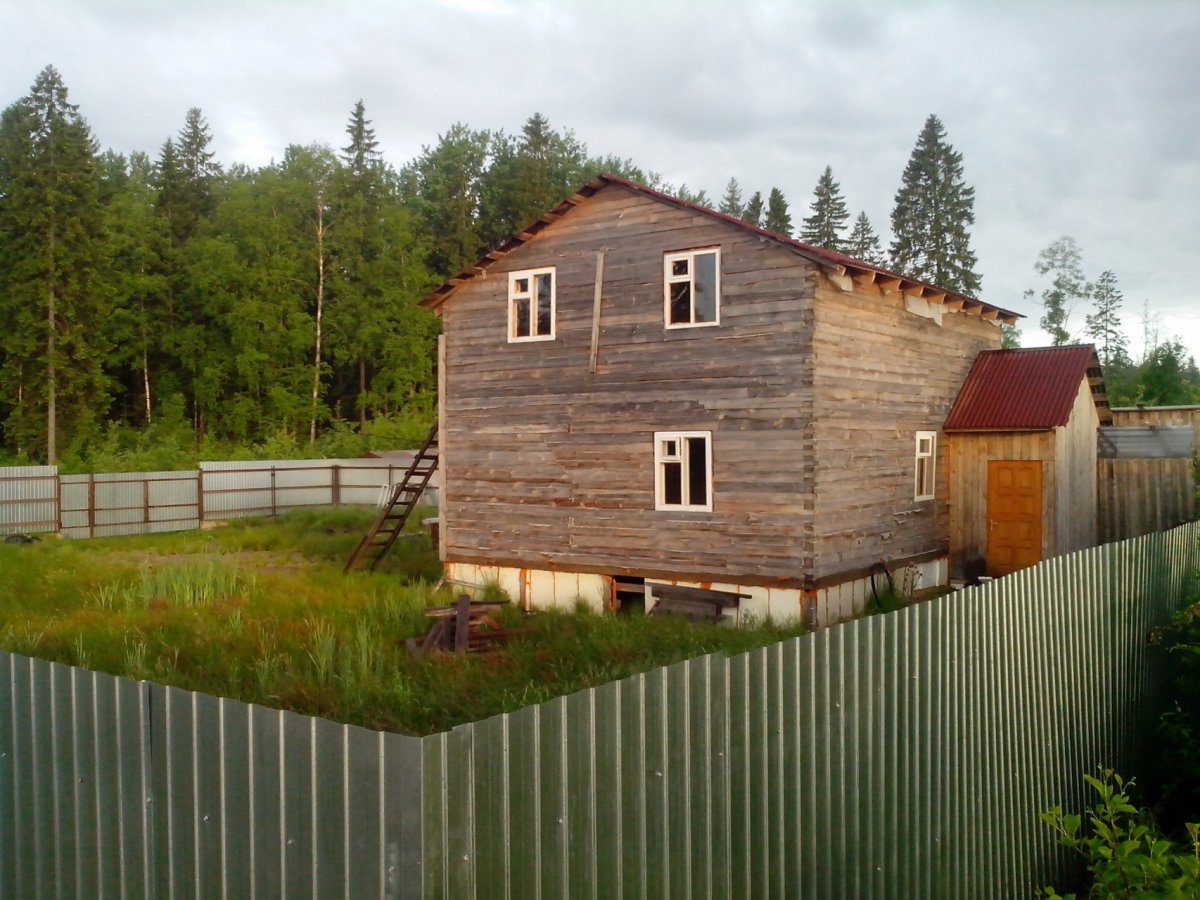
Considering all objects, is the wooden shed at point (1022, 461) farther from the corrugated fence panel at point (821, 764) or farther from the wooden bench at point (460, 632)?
the corrugated fence panel at point (821, 764)

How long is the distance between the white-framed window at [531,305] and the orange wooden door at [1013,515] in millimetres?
9022

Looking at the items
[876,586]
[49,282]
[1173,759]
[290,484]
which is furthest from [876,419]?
[49,282]

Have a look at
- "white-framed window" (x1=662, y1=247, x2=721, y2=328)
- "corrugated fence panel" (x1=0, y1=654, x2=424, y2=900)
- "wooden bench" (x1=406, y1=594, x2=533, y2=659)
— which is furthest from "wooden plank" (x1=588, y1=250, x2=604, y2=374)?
"corrugated fence panel" (x1=0, y1=654, x2=424, y2=900)

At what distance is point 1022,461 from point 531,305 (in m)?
9.66

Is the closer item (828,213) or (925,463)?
(925,463)

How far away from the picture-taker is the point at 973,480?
1914 cm

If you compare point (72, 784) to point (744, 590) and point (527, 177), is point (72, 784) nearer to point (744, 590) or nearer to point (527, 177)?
point (744, 590)

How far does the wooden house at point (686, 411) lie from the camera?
50.8ft

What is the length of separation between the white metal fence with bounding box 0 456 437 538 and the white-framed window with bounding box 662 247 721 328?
60.2 feet

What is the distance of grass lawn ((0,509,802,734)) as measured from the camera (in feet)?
34.8

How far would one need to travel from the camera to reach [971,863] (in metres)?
6.27

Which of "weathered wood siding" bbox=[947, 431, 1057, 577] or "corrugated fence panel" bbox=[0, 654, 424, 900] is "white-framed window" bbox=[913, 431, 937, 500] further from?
"corrugated fence panel" bbox=[0, 654, 424, 900]

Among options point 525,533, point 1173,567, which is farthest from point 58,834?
point 525,533

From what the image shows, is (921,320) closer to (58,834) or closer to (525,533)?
(525,533)
